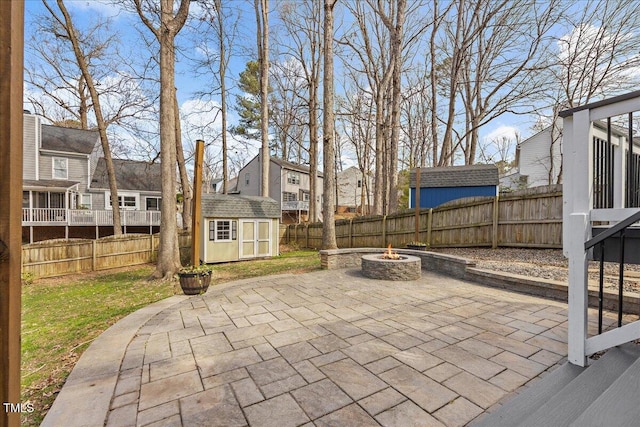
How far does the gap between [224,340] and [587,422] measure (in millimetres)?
3032

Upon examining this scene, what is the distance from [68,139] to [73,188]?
14.9ft

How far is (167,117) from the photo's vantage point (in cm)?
720

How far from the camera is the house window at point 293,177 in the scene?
86.8 feet

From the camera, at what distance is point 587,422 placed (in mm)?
A: 1297

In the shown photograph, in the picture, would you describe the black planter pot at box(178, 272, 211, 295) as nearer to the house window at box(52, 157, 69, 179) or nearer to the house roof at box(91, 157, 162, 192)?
the house roof at box(91, 157, 162, 192)

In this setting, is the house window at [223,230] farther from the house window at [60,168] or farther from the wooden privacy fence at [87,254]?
the house window at [60,168]

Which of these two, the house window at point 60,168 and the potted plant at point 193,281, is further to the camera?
the house window at point 60,168

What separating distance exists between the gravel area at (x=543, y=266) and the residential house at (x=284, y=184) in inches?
711

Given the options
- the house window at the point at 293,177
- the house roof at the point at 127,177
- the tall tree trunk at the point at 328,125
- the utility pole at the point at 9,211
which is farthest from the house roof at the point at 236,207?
the house window at the point at 293,177

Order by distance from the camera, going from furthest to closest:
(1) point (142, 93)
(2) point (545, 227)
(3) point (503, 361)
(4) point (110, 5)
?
(1) point (142, 93) → (2) point (545, 227) → (4) point (110, 5) → (3) point (503, 361)

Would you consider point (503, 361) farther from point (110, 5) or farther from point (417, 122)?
point (417, 122)

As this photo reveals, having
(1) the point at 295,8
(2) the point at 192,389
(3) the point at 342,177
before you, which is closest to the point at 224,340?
(2) the point at 192,389

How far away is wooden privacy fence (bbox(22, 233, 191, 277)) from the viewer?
8.94 metres

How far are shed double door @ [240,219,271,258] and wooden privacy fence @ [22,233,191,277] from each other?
2.73 meters
